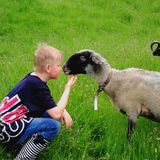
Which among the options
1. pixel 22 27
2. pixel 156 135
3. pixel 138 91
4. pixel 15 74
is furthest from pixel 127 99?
pixel 22 27

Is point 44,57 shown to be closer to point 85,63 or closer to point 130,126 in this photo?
point 85,63

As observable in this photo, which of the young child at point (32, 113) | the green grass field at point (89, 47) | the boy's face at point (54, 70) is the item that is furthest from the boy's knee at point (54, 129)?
the boy's face at point (54, 70)

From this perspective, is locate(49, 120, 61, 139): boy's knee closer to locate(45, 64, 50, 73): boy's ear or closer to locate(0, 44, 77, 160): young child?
locate(0, 44, 77, 160): young child

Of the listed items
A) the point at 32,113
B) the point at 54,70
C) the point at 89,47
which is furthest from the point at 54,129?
the point at 89,47

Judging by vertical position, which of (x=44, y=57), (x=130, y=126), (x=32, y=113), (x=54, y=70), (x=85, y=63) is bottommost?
(x=130, y=126)

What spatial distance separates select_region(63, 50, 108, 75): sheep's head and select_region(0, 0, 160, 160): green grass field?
21.1 inches

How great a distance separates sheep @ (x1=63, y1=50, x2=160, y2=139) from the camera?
20.9 ft

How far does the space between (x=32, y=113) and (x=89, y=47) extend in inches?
253

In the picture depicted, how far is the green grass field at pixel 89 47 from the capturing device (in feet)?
19.2

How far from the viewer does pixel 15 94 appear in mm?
5414

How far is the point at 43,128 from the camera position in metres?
5.36

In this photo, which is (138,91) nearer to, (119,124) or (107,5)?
(119,124)

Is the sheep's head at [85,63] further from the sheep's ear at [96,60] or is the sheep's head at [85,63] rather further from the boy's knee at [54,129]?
the boy's knee at [54,129]

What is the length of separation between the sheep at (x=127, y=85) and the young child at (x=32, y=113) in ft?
3.81
